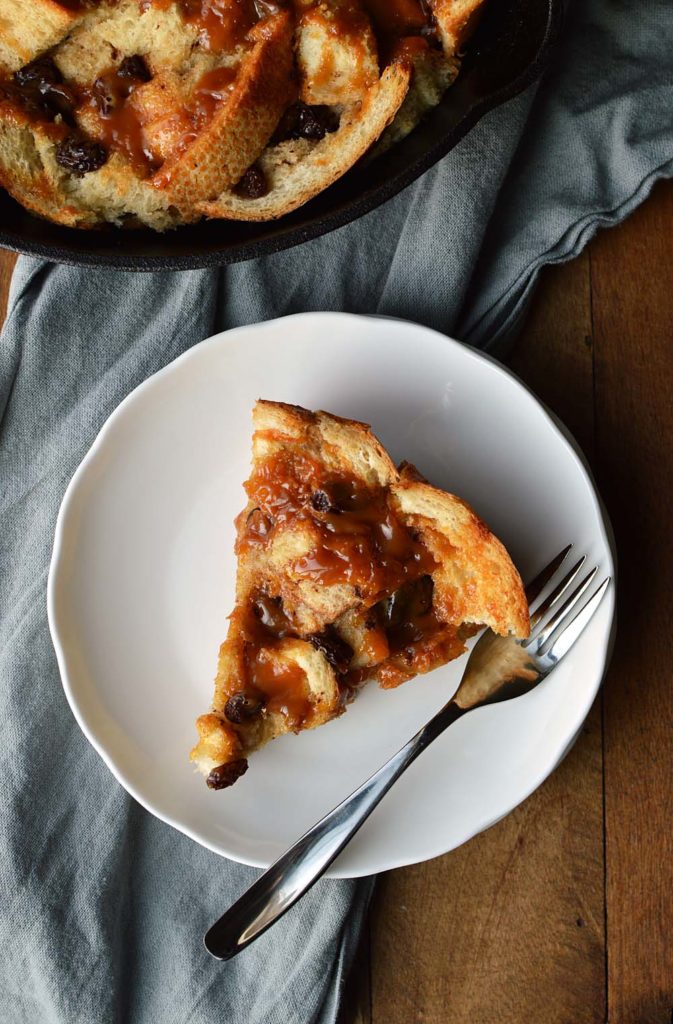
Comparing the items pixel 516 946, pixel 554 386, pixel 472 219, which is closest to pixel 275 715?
pixel 516 946

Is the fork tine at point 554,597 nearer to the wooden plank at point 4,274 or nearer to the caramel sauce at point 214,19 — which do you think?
the caramel sauce at point 214,19

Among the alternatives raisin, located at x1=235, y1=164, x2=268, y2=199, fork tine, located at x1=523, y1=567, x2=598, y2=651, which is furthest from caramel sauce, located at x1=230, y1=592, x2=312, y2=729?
raisin, located at x1=235, y1=164, x2=268, y2=199

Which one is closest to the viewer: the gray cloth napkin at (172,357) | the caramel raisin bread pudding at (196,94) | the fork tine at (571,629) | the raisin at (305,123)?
the caramel raisin bread pudding at (196,94)

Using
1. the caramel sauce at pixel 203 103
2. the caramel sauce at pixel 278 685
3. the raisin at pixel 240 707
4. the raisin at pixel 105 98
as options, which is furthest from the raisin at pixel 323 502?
the raisin at pixel 105 98

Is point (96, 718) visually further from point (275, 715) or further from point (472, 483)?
point (472, 483)

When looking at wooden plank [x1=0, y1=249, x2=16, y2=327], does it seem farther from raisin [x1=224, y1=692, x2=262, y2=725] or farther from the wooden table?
the wooden table
